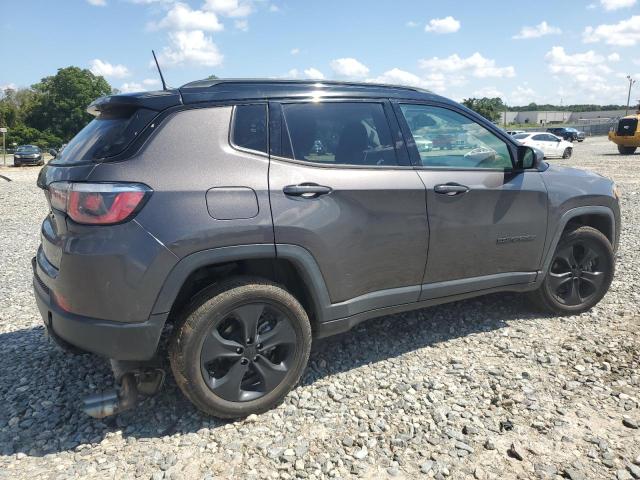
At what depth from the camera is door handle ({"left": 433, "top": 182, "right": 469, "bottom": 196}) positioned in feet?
10.9

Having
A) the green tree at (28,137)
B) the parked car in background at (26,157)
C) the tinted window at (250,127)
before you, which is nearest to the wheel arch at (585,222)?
the tinted window at (250,127)

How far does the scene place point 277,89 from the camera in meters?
2.99

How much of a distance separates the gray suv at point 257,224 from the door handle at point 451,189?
10 millimetres

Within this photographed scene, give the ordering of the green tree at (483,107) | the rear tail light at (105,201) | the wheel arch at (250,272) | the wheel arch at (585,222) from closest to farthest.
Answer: the rear tail light at (105,201) < the wheel arch at (250,272) < the wheel arch at (585,222) < the green tree at (483,107)

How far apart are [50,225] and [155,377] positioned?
41.9 inches

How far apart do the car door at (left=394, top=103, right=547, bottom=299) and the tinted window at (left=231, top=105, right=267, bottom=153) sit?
1.01 meters

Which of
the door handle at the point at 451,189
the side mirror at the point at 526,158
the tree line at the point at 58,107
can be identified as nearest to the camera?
the door handle at the point at 451,189

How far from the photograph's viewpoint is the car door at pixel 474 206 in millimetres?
3371

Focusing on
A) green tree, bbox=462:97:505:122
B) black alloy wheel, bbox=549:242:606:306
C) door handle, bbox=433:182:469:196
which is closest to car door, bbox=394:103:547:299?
door handle, bbox=433:182:469:196

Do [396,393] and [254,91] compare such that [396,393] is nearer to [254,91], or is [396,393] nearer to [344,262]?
[344,262]

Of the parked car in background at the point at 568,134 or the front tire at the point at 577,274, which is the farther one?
the parked car in background at the point at 568,134

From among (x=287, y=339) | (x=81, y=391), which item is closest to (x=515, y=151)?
(x=287, y=339)

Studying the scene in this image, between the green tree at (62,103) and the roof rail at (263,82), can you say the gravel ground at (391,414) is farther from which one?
the green tree at (62,103)

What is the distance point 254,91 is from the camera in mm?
2918
